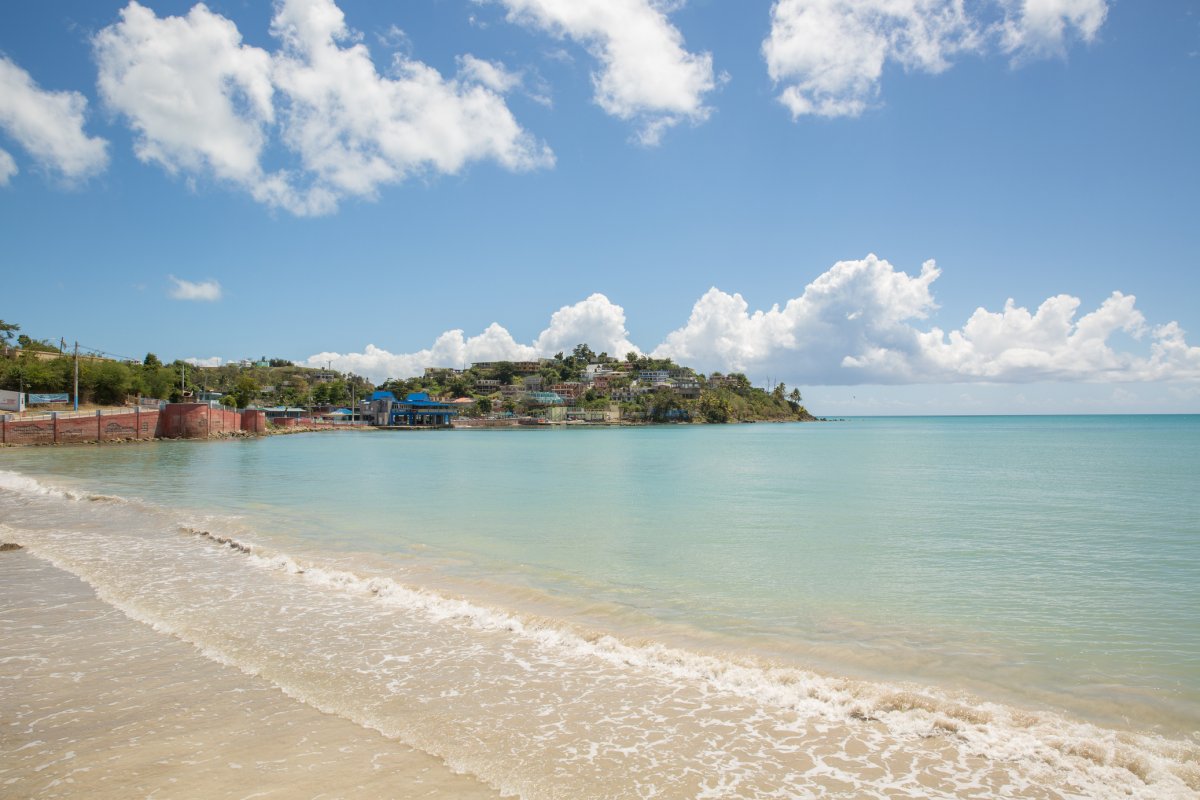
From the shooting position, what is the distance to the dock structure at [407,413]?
445ft

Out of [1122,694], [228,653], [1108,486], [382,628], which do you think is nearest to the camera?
[1122,694]

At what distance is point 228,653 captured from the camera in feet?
24.7

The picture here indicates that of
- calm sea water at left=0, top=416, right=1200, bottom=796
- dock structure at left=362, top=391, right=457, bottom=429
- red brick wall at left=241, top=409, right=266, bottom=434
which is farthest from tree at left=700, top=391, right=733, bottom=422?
calm sea water at left=0, top=416, right=1200, bottom=796

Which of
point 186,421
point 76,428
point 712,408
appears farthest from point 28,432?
point 712,408

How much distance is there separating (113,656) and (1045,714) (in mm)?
10019

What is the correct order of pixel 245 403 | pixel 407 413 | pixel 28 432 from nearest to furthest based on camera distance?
pixel 28 432 < pixel 245 403 < pixel 407 413

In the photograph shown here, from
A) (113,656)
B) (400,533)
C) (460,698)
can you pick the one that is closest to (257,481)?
(400,533)

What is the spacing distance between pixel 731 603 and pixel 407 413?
137 metres

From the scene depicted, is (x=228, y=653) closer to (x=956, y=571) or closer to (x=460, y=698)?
(x=460, y=698)

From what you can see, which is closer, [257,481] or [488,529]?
[488,529]

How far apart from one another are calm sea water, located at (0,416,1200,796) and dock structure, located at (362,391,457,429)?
11222 centimetres

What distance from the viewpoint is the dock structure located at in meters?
136

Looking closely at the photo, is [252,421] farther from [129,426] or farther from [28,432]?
[28,432]

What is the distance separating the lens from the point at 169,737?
214 inches
